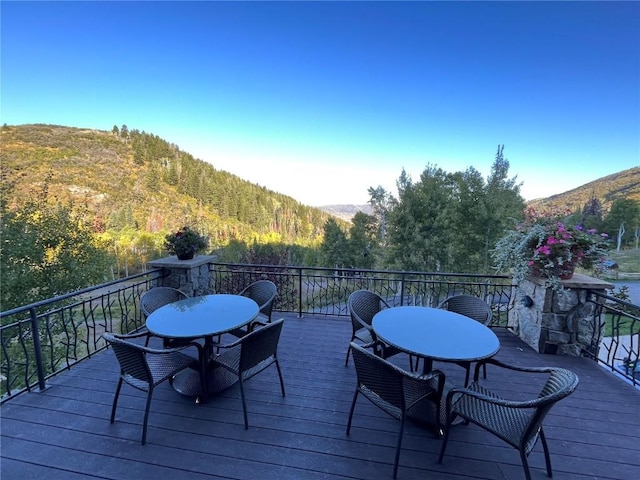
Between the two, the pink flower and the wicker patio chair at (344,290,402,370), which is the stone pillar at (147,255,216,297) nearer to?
the wicker patio chair at (344,290,402,370)

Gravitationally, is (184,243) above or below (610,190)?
below

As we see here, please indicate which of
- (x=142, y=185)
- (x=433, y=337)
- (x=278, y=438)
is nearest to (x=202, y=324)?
(x=278, y=438)

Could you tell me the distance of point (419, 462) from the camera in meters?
1.69

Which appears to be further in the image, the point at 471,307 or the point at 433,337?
the point at 471,307

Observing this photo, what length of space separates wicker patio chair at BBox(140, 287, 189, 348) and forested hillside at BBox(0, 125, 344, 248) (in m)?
13.3

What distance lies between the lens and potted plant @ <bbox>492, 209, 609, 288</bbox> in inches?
118

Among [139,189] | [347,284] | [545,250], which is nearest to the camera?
[545,250]

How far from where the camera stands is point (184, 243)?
3867 mm

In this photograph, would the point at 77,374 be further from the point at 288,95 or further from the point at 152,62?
the point at 152,62

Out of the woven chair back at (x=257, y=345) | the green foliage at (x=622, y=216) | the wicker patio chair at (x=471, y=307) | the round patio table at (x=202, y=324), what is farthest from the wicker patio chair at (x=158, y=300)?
the green foliage at (x=622, y=216)

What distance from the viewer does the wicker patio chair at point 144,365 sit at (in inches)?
70.9

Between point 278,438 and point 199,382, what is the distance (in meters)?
0.93

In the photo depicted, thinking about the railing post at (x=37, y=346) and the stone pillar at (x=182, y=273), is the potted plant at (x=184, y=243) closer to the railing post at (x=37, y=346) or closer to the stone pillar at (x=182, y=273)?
the stone pillar at (x=182, y=273)

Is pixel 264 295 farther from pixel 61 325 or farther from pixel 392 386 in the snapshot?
pixel 61 325
